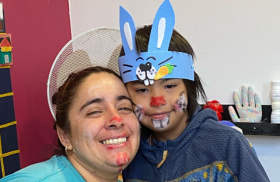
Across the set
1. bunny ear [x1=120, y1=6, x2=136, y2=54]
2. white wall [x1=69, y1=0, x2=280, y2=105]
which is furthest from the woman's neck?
white wall [x1=69, y1=0, x2=280, y2=105]

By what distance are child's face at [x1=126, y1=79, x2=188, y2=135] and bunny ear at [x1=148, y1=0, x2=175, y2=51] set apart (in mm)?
135

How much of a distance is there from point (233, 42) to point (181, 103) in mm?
1209

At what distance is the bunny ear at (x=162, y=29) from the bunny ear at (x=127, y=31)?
81 millimetres

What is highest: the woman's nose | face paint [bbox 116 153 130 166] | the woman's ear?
the woman's nose

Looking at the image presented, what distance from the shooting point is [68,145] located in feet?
4.25

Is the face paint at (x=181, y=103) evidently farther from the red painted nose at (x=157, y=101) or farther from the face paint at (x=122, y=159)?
the face paint at (x=122, y=159)

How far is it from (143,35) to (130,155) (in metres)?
0.46

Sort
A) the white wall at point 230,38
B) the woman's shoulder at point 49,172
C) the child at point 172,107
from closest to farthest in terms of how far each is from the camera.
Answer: the woman's shoulder at point 49,172 → the child at point 172,107 → the white wall at point 230,38

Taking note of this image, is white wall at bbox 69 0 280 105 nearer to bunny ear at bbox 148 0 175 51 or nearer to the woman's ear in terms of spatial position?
bunny ear at bbox 148 0 175 51

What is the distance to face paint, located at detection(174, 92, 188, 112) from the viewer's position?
50.8 inches

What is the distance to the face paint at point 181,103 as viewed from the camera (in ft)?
4.23

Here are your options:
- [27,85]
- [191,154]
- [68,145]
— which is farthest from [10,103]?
[191,154]

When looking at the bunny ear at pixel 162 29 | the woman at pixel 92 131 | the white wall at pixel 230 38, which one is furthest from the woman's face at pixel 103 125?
the white wall at pixel 230 38

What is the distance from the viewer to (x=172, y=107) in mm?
1278
